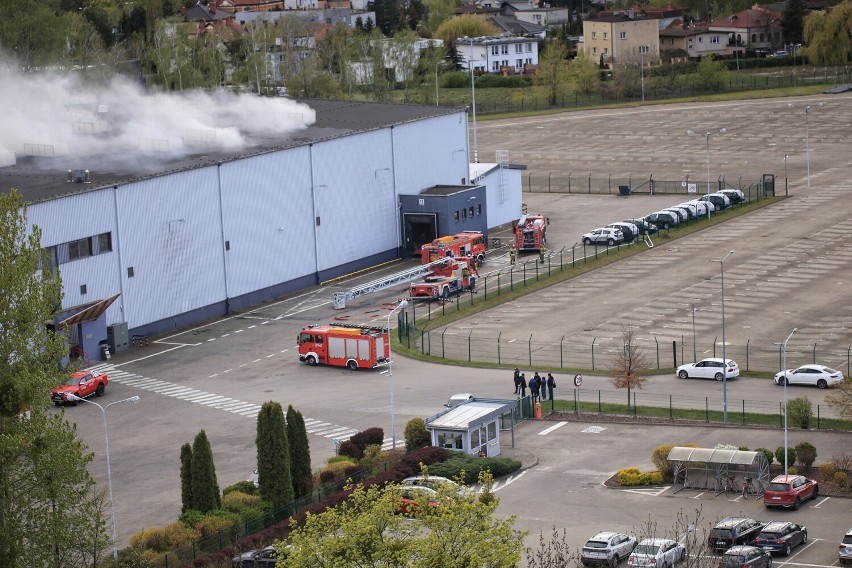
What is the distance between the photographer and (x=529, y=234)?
91.9 meters

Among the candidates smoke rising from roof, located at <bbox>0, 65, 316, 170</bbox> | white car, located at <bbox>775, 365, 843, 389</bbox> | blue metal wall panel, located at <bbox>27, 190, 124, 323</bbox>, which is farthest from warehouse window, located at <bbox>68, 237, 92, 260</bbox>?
white car, located at <bbox>775, 365, 843, 389</bbox>

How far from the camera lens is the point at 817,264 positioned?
282ft

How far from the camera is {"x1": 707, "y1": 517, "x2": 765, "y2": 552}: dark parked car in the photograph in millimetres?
45344

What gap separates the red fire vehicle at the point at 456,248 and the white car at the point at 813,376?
1077 inches

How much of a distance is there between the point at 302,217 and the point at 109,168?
11142mm

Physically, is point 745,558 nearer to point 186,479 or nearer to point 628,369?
point 186,479

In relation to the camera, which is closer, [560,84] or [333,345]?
[333,345]

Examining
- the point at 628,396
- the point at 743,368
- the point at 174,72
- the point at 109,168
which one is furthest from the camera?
the point at 174,72

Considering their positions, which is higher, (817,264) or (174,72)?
(174,72)

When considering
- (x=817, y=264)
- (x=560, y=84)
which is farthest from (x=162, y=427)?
(x=560, y=84)

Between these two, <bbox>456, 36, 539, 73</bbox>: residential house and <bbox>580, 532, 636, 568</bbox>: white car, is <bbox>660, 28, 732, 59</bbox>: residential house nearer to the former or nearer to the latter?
<bbox>456, 36, 539, 73</bbox>: residential house

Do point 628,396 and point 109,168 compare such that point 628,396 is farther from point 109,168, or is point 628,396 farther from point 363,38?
point 363,38

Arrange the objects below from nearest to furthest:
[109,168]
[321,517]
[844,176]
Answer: [321,517], [109,168], [844,176]

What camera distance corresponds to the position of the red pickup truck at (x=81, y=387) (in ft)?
212
